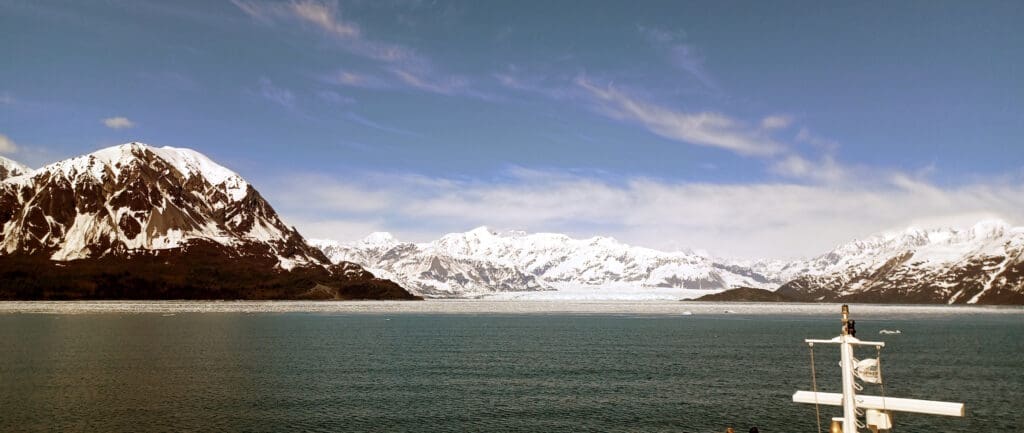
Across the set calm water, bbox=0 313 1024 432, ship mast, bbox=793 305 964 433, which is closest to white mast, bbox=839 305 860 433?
ship mast, bbox=793 305 964 433

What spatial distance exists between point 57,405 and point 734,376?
241 feet

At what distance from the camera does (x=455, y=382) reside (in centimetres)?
8344

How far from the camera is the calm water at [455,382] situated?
203ft

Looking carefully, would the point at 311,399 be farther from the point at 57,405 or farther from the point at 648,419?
the point at 648,419

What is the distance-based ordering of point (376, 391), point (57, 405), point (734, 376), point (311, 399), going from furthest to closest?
point (734, 376)
point (376, 391)
point (311, 399)
point (57, 405)

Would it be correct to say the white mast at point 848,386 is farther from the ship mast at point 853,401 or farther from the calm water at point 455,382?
the calm water at point 455,382

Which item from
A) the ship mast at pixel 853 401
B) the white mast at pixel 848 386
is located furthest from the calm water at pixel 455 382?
the white mast at pixel 848 386

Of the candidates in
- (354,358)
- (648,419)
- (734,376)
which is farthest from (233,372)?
(734,376)

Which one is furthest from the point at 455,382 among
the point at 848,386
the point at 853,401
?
the point at 848,386

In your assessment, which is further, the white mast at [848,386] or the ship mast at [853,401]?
the white mast at [848,386]

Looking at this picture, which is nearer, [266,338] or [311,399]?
[311,399]

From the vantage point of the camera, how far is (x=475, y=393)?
75688 millimetres

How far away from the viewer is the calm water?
61781 mm

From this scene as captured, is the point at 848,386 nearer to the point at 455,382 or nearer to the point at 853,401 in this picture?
the point at 853,401
